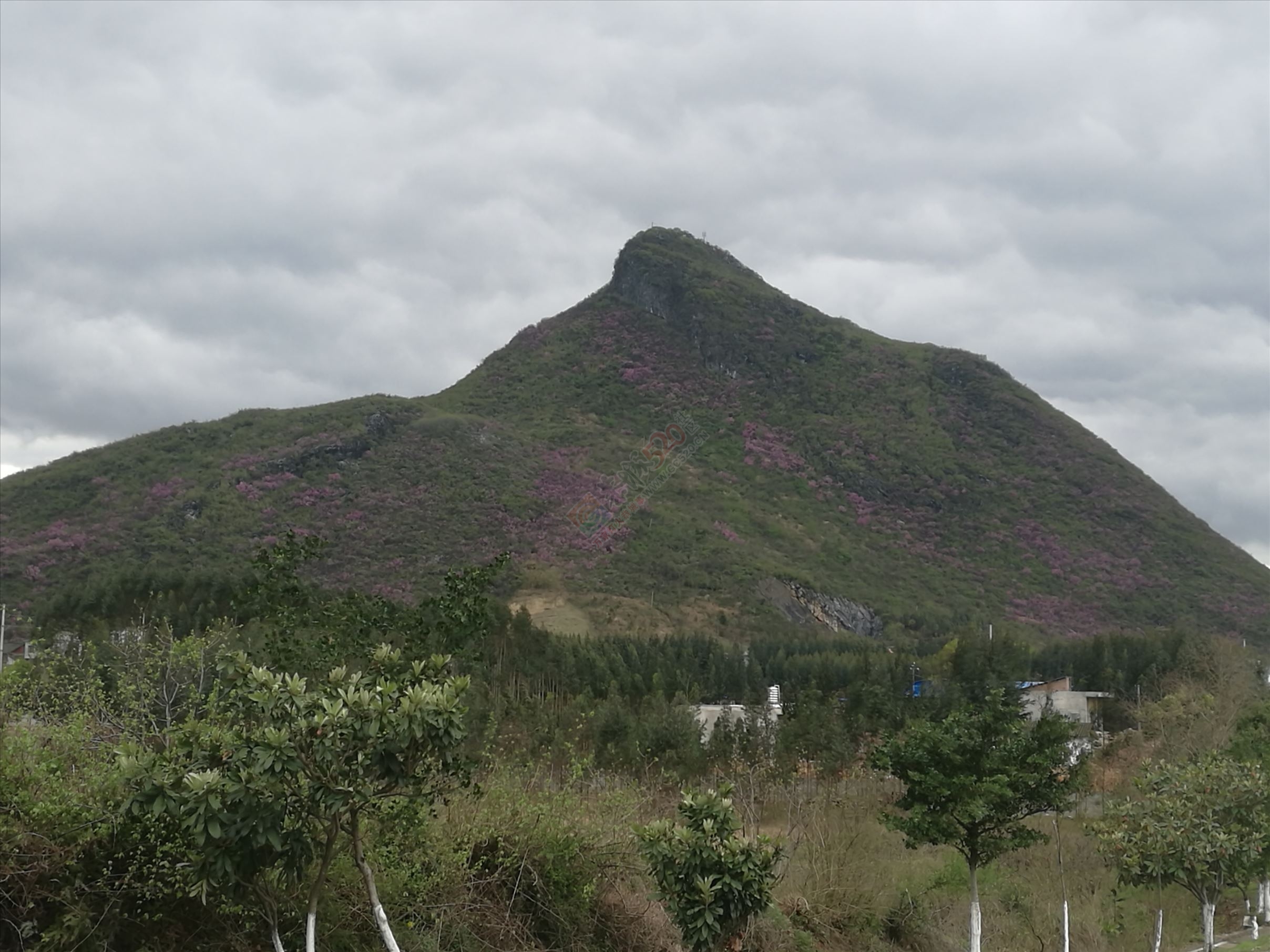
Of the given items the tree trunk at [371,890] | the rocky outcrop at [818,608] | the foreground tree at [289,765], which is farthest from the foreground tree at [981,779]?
the rocky outcrop at [818,608]

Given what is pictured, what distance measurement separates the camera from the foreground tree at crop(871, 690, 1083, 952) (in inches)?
693

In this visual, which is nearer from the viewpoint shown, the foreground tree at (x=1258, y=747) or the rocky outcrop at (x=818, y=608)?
the foreground tree at (x=1258, y=747)

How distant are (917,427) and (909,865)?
305ft

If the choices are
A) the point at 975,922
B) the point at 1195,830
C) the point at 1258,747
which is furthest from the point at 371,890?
the point at 1258,747

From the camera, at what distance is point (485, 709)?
78.0 ft

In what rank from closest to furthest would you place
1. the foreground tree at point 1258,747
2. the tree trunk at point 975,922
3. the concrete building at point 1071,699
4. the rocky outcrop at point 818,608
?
1. the tree trunk at point 975,922
2. the foreground tree at point 1258,747
3. the concrete building at point 1071,699
4. the rocky outcrop at point 818,608

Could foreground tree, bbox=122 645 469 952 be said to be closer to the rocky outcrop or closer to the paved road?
the paved road

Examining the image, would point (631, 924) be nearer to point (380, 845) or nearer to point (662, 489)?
point (380, 845)

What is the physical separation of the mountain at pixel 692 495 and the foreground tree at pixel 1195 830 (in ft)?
144

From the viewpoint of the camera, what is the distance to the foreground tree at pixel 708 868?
372 inches

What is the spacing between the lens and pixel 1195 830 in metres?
17.3

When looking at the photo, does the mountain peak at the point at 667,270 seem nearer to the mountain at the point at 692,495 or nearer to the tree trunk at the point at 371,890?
the mountain at the point at 692,495

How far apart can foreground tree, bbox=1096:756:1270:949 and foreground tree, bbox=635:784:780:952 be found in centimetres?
1055

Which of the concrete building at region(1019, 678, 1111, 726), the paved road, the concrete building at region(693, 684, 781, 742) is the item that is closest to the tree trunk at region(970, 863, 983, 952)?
the paved road
